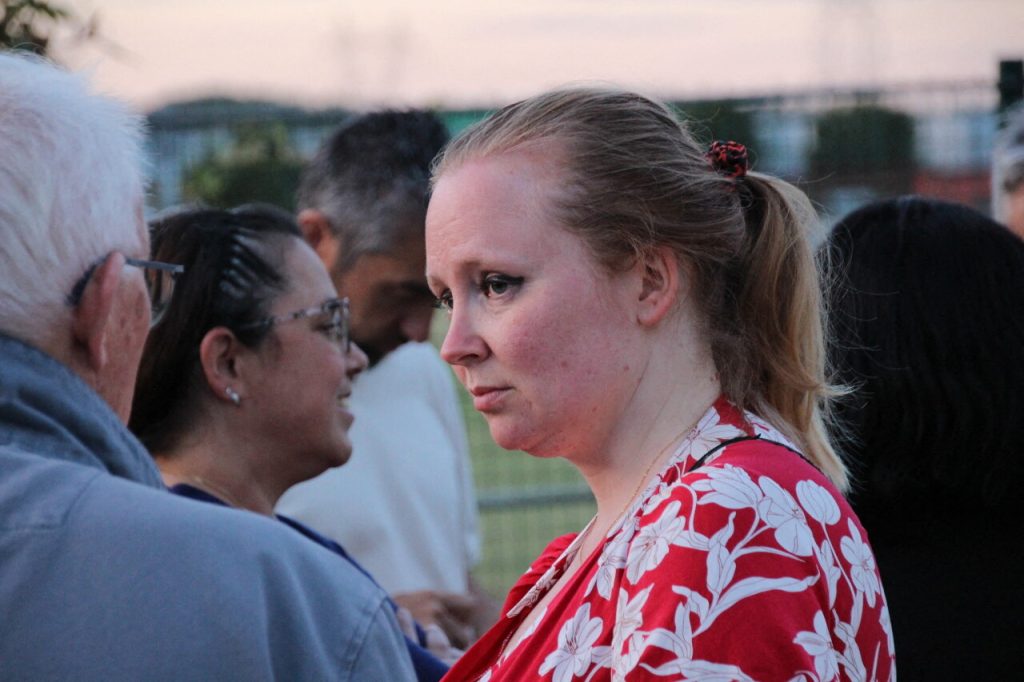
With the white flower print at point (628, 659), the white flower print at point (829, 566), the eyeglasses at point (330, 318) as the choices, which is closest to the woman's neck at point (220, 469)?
the eyeglasses at point (330, 318)

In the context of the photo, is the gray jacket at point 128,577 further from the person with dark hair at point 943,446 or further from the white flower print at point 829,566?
the person with dark hair at point 943,446

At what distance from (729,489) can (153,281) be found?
3.93 feet

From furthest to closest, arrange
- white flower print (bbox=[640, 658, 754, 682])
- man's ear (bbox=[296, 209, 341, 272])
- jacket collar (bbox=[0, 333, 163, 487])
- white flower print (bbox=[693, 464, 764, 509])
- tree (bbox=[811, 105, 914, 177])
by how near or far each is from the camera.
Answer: tree (bbox=[811, 105, 914, 177]), man's ear (bbox=[296, 209, 341, 272]), jacket collar (bbox=[0, 333, 163, 487]), white flower print (bbox=[693, 464, 764, 509]), white flower print (bbox=[640, 658, 754, 682])

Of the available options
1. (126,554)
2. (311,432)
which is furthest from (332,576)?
(311,432)

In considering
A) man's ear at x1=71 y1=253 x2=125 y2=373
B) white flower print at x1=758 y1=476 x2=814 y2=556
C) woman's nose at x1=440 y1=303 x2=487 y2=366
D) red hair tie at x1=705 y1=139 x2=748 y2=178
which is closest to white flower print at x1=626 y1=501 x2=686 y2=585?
white flower print at x1=758 y1=476 x2=814 y2=556

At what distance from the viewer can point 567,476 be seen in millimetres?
6633

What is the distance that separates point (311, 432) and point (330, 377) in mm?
145

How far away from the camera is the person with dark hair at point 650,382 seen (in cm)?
147

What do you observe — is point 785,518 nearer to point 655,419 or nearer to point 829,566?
point 829,566

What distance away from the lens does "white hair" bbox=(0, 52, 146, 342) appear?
180 centimetres

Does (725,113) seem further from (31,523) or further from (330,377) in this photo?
(31,523)

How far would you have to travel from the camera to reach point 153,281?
2.22 meters

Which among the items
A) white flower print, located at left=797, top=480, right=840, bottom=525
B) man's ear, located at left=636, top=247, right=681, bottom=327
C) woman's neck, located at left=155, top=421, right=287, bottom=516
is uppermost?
man's ear, located at left=636, top=247, right=681, bottom=327

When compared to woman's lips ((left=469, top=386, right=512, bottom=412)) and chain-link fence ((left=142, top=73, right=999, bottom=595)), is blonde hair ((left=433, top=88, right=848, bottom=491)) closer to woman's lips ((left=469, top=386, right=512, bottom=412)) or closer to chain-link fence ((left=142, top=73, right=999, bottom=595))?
woman's lips ((left=469, top=386, right=512, bottom=412))
